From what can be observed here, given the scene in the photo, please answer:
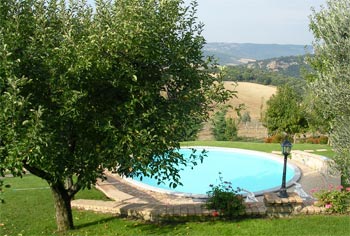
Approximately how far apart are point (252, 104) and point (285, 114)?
164 ft

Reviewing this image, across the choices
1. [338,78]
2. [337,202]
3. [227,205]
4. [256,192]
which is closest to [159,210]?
[227,205]

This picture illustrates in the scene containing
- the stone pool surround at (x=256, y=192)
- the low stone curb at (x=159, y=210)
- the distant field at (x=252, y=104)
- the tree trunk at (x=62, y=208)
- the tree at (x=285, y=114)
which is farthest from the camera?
the distant field at (x=252, y=104)

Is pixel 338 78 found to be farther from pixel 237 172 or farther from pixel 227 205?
pixel 237 172

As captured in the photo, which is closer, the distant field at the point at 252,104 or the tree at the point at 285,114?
the tree at the point at 285,114

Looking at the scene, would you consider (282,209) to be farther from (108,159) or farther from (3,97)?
(3,97)

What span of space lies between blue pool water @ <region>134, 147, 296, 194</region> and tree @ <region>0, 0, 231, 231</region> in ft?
44.5

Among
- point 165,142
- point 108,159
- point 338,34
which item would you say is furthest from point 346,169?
point 108,159

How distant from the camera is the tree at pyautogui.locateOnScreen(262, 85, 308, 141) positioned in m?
36.1

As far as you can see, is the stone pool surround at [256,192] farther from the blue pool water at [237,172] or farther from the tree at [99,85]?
the tree at [99,85]

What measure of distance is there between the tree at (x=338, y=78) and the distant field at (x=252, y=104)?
4258 cm

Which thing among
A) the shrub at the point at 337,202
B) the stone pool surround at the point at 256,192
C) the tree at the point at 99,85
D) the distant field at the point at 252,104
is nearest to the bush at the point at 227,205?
the shrub at the point at 337,202

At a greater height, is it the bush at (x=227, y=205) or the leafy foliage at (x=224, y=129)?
the leafy foliage at (x=224, y=129)

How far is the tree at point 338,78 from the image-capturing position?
29.2ft

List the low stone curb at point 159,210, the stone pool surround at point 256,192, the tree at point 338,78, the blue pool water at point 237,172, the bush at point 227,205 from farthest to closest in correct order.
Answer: the blue pool water at point 237,172 → the stone pool surround at point 256,192 → the low stone curb at point 159,210 → the bush at point 227,205 → the tree at point 338,78
